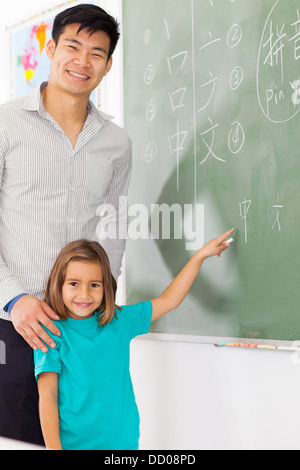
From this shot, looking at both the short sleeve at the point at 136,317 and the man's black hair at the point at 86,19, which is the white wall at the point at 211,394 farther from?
the man's black hair at the point at 86,19

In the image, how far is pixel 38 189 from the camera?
172 centimetres

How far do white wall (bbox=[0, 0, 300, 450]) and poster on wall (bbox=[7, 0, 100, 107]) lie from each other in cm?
40

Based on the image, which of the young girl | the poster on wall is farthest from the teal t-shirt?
the poster on wall

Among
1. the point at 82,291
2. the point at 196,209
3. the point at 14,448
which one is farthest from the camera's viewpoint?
the point at 14,448

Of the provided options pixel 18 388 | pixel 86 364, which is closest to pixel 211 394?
pixel 86 364

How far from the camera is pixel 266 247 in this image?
1729 mm

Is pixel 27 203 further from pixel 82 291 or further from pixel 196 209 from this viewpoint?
pixel 196 209

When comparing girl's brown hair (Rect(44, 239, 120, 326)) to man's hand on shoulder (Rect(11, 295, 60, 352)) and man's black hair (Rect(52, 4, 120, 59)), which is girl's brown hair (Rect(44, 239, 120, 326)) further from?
man's black hair (Rect(52, 4, 120, 59))

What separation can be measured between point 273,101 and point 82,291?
2.54 feet

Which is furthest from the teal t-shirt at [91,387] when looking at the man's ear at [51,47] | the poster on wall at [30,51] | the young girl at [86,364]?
the poster on wall at [30,51]

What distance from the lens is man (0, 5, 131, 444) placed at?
1711mm

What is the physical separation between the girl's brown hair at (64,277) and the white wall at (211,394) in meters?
0.42

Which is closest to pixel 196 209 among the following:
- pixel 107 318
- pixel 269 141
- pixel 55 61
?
pixel 269 141

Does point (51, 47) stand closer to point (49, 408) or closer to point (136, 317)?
point (136, 317)
